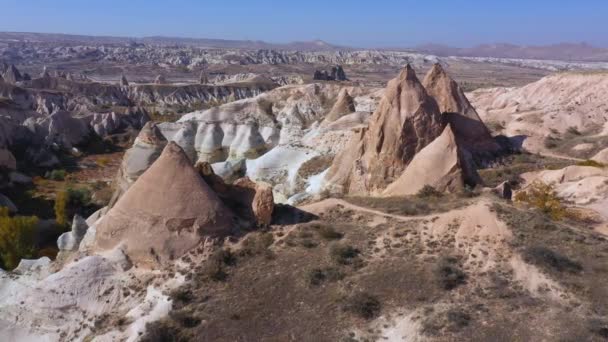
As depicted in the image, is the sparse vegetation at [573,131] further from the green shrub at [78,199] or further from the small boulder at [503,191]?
the green shrub at [78,199]

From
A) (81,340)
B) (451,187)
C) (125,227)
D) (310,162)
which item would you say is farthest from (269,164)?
(81,340)

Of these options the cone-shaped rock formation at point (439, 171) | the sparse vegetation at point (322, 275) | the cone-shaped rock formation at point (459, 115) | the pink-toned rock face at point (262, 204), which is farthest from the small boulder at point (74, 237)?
the cone-shaped rock formation at point (459, 115)

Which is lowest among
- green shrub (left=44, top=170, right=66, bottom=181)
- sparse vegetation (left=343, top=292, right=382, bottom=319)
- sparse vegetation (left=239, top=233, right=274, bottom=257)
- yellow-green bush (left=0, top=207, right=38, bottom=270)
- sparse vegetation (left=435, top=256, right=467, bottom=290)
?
green shrub (left=44, top=170, right=66, bottom=181)

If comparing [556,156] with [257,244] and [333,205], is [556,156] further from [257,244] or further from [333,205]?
[257,244]

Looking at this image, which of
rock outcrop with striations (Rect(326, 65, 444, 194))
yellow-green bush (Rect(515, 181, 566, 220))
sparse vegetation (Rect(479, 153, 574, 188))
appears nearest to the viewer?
yellow-green bush (Rect(515, 181, 566, 220))

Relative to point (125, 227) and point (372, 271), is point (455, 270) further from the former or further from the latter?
point (125, 227)

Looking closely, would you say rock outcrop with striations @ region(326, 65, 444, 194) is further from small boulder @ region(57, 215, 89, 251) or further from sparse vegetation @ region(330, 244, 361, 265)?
small boulder @ region(57, 215, 89, 251)

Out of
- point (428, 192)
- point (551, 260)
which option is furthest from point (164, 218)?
point (551, 260)

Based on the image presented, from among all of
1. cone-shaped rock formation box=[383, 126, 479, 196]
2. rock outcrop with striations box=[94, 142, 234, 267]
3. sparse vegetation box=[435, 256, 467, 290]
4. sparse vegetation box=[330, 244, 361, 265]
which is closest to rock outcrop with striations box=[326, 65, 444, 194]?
cone-shaped rock formation box=[383, 126, 479, 196]
